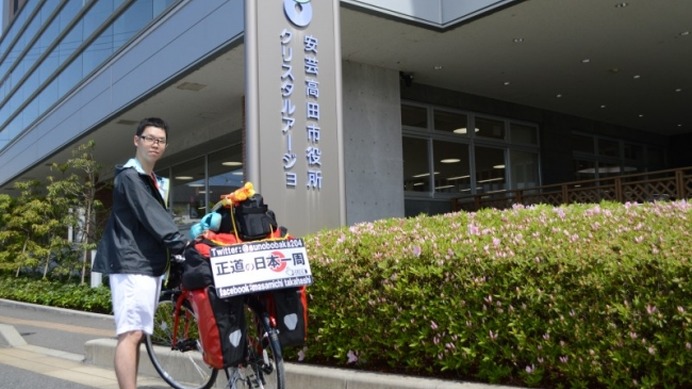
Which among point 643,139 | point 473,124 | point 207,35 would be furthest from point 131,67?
point 643,139

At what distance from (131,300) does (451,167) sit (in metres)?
13.6

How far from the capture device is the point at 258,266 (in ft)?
11.9

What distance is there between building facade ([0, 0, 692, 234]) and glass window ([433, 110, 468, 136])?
0.04 metres

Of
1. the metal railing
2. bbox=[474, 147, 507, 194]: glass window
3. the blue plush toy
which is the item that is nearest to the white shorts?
the blue plush toy

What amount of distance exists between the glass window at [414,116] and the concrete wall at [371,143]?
47.9 inches

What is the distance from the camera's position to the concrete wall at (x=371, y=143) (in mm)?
13391

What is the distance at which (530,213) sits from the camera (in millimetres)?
4891

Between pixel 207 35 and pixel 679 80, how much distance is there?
40.5 ft

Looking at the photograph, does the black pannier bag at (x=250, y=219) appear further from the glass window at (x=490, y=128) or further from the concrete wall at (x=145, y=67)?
the glass window at (x=490, y=128)

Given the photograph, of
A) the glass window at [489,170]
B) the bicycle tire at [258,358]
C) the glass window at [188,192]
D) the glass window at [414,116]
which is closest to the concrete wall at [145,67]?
the glass window at [188,192]

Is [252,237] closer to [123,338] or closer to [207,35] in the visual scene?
[123,338]

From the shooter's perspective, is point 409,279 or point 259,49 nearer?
point 409,279

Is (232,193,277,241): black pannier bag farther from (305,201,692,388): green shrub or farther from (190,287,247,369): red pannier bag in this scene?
(305,201,692,388): green shrub

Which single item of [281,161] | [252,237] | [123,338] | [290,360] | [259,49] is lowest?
[290,360]
